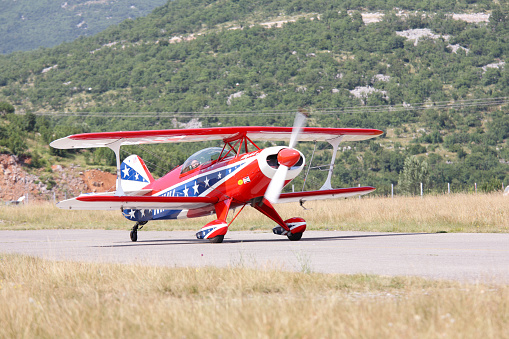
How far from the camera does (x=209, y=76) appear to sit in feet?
417

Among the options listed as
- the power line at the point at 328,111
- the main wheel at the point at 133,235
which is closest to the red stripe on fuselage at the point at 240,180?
the main wheel at the point at 133,235

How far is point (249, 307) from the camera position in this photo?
227 inches

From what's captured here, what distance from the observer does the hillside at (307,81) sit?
267 feet

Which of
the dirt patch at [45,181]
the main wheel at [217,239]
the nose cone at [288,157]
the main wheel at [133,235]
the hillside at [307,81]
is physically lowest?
the hillside at [307,81]

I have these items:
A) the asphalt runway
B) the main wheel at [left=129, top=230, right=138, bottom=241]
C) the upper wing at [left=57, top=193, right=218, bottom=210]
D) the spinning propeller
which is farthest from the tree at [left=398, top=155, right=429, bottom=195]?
the spinning propeller

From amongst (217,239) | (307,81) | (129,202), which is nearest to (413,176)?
(217,239)

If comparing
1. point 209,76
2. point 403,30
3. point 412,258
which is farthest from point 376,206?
point 403,30

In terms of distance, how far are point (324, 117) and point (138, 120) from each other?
101ft

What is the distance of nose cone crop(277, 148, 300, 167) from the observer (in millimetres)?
14500

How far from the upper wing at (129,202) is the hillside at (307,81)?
43.9m

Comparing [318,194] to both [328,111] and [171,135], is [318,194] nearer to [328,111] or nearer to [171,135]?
[171,135]

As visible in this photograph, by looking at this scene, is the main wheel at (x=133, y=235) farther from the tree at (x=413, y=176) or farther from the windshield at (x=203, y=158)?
the tree at (x=413, y=176)

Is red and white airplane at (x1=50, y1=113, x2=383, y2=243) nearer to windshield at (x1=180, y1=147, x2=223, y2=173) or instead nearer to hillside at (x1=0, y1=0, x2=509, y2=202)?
windshield at (x1=180, y1=147, x2=223, y2=173)

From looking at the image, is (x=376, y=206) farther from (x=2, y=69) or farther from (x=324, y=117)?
(x=2, y=69)
